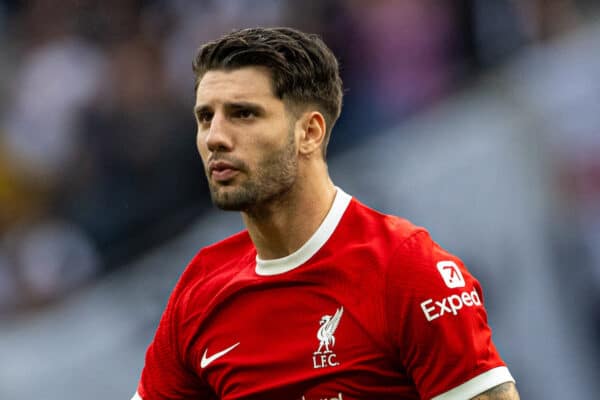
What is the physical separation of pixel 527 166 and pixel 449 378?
3014mm

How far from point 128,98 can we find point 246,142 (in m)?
3.57

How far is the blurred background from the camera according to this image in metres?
5.32

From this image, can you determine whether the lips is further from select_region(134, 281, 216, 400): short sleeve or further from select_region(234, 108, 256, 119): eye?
select_region(134, 281, 216, 400): short sleeve

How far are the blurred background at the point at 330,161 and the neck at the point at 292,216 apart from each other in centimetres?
258

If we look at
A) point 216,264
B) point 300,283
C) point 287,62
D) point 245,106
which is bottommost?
point 300,283

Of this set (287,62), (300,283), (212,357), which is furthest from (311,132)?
(212,357)

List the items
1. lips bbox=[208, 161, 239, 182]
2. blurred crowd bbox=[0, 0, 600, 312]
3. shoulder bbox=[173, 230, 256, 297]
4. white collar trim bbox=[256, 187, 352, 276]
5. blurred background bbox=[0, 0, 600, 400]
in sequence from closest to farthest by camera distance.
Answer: lips bbox=[208, 161, 239, 182] → white collar trim bbox=[256, 187, 352, 276] → shoulder bbox=[173, 230, 256, 297] → blurred background bbox=[0, 0, 600, 400] → blurred crowd bbox=[0, 0, 600, 312]

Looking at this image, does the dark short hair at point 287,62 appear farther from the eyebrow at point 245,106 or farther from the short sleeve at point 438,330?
the short sleeve at point 438,330

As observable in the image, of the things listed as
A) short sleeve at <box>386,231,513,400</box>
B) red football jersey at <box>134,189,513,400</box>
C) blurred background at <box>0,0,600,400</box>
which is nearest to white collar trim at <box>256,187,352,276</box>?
red football jersey at <box>134,189,513,400</box>

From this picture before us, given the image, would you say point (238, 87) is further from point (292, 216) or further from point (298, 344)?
point (298, 344)

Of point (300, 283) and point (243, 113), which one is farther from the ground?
point (243, 113)

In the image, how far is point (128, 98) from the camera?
6293 mm

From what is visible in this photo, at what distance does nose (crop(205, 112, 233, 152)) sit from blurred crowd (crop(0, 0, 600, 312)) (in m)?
2.92

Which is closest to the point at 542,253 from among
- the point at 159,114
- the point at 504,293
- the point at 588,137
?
the point at 504,293
